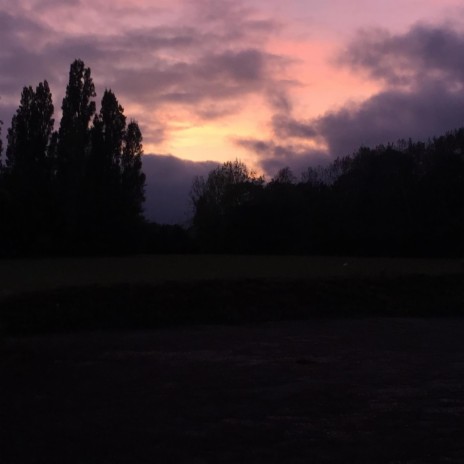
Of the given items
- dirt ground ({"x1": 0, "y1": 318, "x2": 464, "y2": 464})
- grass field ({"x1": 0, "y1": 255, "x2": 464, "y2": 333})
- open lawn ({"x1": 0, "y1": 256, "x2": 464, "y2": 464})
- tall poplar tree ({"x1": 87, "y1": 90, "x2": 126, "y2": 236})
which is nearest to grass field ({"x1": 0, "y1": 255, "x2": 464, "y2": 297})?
grass field ({"x1": 0, "y1": 255, "x2": 464, "y2": 333})

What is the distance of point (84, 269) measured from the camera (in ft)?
146

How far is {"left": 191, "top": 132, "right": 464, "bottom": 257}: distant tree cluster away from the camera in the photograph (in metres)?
64.5

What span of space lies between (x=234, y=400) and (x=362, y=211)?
56.6 m

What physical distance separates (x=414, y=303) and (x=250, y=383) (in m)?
18.2

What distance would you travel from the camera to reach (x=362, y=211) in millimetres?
67500

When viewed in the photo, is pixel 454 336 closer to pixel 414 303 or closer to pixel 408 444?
pixel 414 303

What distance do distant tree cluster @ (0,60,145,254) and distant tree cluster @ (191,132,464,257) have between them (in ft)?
35.3

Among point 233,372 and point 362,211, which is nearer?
point 233,372

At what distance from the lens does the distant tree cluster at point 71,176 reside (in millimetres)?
60469

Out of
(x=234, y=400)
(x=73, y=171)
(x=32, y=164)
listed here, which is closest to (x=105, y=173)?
(x=73, y=171)

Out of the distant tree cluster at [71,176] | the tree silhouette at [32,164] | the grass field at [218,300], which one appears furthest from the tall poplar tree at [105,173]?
the grass field at [218,300]

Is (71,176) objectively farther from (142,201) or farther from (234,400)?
(234,400)

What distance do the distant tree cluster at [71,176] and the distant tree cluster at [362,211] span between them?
10760 millimetres

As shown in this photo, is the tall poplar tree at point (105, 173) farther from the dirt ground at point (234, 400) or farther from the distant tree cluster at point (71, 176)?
the dirt ground at point (234, 400)
